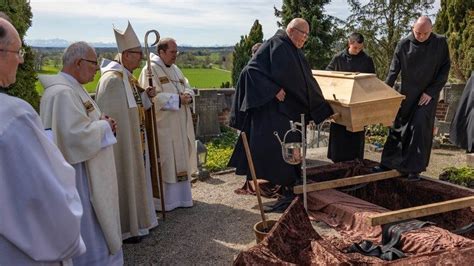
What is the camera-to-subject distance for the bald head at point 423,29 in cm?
565

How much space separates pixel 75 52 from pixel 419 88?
4.14m

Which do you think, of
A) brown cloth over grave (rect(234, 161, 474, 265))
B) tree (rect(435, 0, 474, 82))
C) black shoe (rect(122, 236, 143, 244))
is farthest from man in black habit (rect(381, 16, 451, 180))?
tree (rect(435, 0, 474, 82))

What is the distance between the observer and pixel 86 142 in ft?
11.9

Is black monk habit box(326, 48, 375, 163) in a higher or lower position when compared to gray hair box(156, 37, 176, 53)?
lower

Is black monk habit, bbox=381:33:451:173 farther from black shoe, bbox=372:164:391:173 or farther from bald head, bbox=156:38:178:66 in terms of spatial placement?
bald head, bbox=156:38:178:66

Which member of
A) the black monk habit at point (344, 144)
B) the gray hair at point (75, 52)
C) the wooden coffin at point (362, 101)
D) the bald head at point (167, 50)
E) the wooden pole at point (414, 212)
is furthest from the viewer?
the black monk habit at point (344, 144)

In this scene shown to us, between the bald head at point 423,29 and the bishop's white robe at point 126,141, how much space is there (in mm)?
3450

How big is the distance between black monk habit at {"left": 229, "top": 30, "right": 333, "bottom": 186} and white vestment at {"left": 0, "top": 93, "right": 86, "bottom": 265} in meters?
3.74

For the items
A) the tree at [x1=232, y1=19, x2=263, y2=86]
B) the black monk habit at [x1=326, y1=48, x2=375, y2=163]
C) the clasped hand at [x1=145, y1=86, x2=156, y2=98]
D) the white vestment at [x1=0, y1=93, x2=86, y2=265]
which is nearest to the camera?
the white vestment at [x1=0, y1=93, x2=86, y2=265]

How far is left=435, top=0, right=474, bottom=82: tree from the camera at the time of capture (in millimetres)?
11938

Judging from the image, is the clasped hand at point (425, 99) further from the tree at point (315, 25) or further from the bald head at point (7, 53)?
the tree at point (315, 25)

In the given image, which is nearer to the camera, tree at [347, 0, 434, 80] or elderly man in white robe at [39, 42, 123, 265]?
elderly man in white robe at [39, 42, 123, 265]

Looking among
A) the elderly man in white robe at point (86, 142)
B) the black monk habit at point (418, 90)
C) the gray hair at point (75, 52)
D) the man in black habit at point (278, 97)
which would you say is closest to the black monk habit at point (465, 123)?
the black monk habit at point (418, 90)

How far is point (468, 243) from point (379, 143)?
636 centimetres
